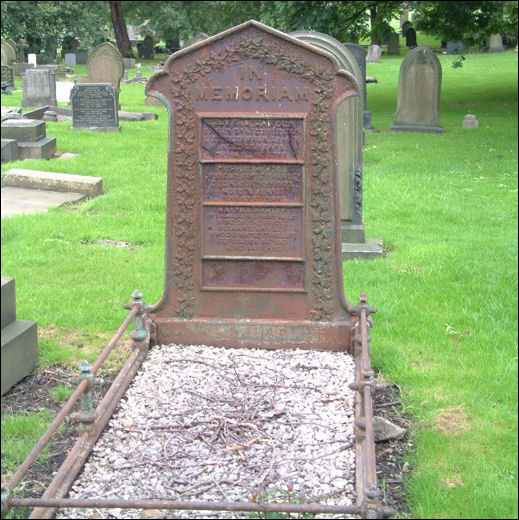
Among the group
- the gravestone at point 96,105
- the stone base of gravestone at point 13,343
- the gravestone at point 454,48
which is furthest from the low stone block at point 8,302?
the gravestone at point 454,48

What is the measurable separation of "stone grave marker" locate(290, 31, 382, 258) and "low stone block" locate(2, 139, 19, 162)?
6472 mm

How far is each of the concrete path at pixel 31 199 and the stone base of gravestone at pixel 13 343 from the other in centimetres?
438

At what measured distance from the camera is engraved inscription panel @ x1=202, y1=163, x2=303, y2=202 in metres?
5.45

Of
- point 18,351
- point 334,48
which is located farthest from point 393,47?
point 18,351

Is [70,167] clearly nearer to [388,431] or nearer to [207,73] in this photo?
[207,73]

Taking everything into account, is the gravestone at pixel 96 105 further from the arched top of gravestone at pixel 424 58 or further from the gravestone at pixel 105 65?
the arched top of gravestone at pixel 424 58

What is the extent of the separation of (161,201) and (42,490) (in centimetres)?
637

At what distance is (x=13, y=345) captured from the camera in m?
4.92

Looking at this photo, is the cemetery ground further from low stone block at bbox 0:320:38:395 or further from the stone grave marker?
the stone grave marker

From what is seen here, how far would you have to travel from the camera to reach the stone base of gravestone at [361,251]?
7.75 meters

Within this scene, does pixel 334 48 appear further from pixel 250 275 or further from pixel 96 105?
pixel 96 105

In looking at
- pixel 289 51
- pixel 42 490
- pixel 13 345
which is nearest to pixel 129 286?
pixel 13 345

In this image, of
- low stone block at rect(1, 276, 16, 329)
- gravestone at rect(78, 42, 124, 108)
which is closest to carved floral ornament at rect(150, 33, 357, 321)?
low stone block at rect(1, 276, 16, 329)

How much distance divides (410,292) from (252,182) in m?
1.90
